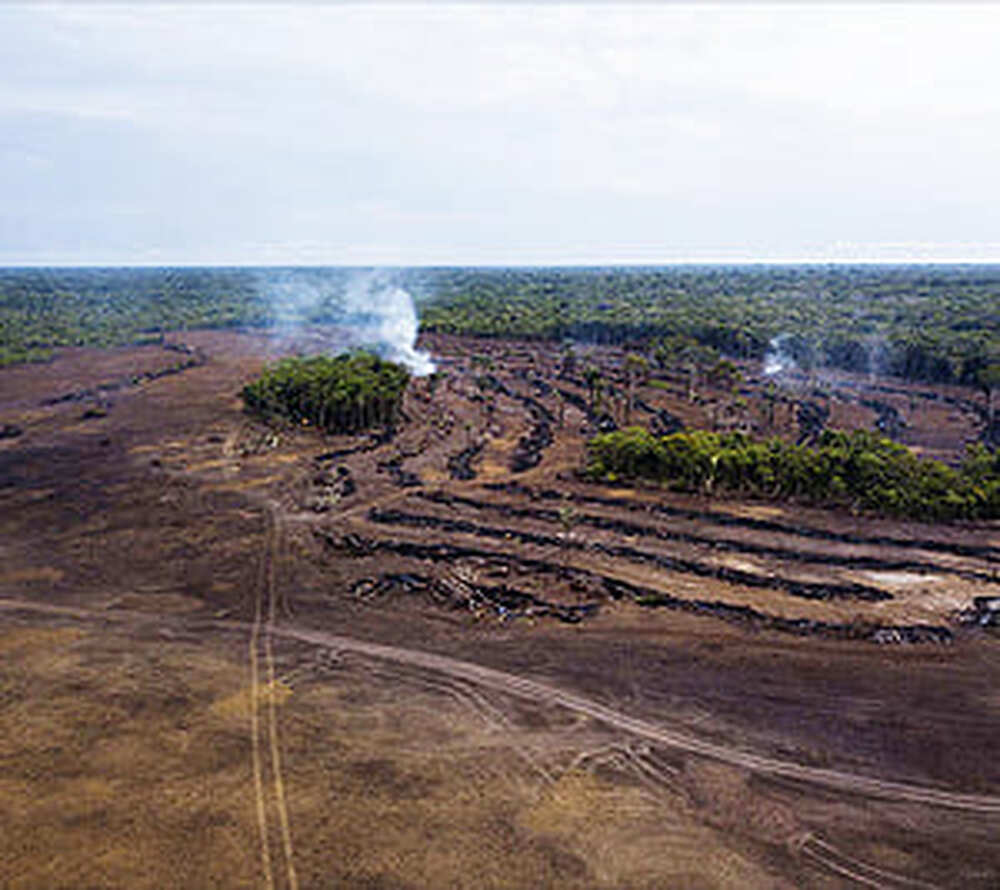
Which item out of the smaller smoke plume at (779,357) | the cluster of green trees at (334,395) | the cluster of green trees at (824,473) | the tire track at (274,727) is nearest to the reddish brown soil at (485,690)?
the tire track at (274,727)

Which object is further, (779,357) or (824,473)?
(779,357)

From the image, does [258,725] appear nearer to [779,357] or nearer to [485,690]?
[485,690]

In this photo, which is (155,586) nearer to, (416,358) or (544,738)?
(544,738)

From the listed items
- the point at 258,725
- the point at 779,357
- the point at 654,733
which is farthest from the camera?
the point at 779,357

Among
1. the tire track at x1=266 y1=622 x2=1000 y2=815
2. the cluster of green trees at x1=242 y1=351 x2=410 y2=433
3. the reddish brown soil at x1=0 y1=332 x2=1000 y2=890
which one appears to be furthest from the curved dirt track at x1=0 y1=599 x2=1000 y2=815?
the cluster of green trees at x1=242 y1=351 x2=410 y2=433

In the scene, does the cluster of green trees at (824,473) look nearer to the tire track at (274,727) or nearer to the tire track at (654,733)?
the tire track at (274,727)

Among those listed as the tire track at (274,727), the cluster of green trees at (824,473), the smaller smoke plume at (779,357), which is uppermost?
the smaller smoke plume at (779,357)

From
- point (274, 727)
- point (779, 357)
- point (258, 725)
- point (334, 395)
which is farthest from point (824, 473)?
point (779, 357)
